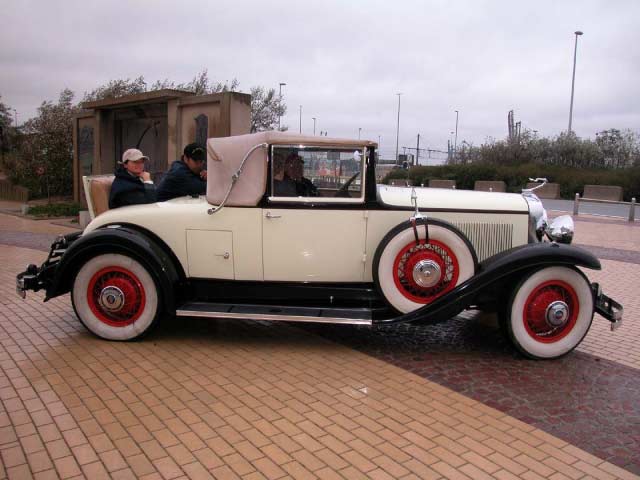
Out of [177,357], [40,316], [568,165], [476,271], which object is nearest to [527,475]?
[476,271]

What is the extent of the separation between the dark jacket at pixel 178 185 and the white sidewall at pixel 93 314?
36.8 inches

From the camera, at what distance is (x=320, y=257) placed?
454 cm

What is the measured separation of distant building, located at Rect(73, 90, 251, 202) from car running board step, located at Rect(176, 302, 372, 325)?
5.58 m

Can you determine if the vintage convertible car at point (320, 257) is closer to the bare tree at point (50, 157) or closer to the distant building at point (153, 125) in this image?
the distant building at point (153, 125)

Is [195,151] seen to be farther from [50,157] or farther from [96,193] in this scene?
[50,157]

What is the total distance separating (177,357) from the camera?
4.38 metres

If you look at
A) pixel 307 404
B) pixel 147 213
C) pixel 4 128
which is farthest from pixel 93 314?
pixel 4 128

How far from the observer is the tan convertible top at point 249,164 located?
4.53 metres

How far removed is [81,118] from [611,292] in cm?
1341

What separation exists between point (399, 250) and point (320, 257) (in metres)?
0.68

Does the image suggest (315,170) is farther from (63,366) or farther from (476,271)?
(63,366)

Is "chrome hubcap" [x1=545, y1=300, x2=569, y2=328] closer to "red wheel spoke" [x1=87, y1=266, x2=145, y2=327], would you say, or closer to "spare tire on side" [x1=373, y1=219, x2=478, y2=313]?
"spare tire on side" [x1=373, y1=219, x2=478, y2=313]

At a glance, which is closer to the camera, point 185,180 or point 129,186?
point 129,186

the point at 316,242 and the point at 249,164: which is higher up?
the point at 249,164
